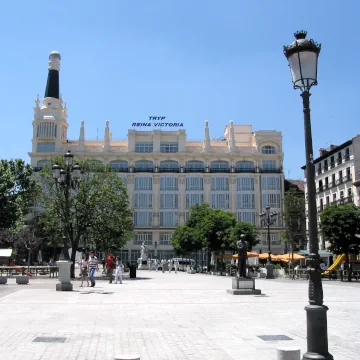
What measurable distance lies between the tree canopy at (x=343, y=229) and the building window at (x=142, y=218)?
4956 cm

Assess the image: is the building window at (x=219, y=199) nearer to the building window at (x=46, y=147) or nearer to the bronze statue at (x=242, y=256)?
the building window at (x=46, y=147)

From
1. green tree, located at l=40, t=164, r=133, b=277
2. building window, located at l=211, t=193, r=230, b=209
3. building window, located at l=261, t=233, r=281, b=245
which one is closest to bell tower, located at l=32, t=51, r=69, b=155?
building window, located at l=211, t=193, r=230, b=209

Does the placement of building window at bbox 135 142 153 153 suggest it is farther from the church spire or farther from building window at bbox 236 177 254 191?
the church spire

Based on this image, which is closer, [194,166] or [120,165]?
[120,165]

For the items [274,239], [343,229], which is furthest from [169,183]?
[343,229]

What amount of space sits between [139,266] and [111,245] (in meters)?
30.9

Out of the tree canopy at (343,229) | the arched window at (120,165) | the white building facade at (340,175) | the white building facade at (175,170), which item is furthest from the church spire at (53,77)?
the tree canopy at (343,229)

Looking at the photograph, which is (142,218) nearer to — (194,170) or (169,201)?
(169,201)

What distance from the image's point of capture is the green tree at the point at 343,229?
114 feet

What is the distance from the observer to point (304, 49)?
667cm

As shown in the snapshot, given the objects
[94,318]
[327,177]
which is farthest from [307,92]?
[327,177]

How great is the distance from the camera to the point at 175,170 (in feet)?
272

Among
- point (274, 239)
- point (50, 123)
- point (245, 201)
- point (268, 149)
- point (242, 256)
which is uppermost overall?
point (50, 123)

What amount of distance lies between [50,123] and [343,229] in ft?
204
